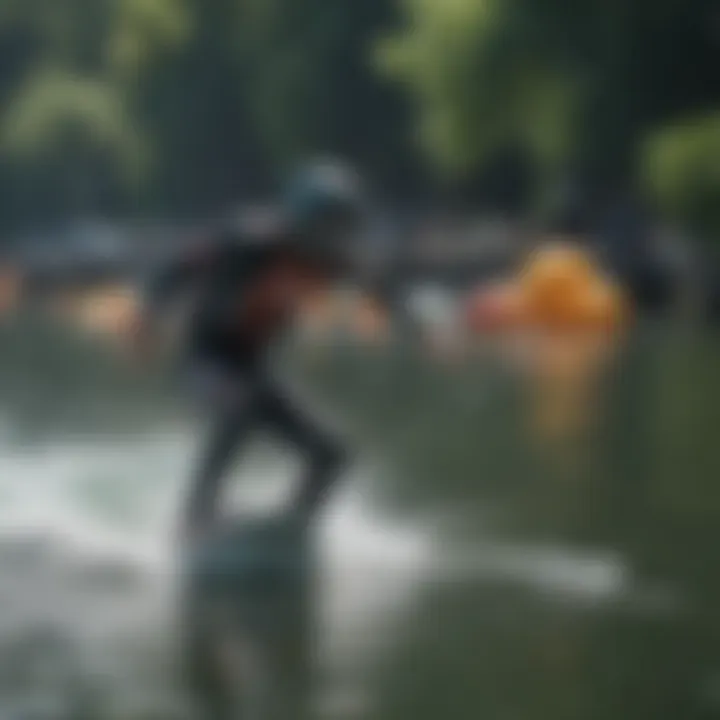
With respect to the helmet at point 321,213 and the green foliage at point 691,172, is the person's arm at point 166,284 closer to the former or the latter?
the helmet at point 321,213

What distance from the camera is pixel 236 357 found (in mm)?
7281

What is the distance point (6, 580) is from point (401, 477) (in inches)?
118

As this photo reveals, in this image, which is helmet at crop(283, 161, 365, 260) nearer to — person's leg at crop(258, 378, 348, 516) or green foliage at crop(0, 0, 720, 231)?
person's leg at crop(258, 378, 348, 516)

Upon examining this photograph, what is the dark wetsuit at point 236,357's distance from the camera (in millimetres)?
7086

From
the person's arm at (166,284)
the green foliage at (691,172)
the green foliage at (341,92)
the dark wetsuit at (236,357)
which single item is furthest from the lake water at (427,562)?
the green foliage at (341,92)

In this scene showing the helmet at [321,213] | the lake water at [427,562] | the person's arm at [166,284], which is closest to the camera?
the lake water at [427,562]

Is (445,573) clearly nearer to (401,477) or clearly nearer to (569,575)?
(569,575)

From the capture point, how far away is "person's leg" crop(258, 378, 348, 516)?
7270 mm

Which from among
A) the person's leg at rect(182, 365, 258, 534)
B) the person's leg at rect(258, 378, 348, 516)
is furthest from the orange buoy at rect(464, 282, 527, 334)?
the person's leg at rect(182, 365, 258, 534)

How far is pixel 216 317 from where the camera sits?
720cm

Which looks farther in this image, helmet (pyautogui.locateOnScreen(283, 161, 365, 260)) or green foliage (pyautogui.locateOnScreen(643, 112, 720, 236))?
green foliage (pyautogui.locateOnScreen(643, 112, 720, 236))

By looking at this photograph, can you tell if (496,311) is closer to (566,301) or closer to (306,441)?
(566,301)

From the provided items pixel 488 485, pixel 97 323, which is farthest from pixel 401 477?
pixel 97 323

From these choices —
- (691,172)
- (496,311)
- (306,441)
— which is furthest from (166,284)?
(691,172)
